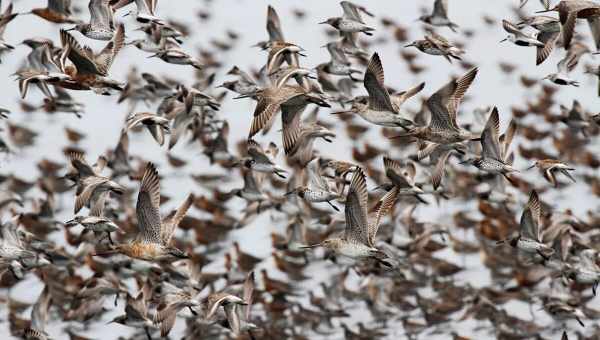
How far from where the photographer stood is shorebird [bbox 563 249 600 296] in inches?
440

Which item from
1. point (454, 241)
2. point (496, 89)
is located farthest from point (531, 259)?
point (496, 89)

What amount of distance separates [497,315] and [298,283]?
9.73 ft

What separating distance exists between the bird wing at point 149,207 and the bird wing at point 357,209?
1710mm

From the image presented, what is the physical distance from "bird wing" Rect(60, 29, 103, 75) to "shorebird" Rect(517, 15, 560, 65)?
452cm

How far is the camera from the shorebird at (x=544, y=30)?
10.2 metres

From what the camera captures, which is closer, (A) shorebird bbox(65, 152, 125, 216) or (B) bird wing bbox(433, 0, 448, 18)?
(A) shorebird bbox(65, 152, 125, 216)

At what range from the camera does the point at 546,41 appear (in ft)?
35.0

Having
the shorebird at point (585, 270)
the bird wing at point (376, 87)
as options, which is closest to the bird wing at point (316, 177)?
the bird wing at point (376, 87)

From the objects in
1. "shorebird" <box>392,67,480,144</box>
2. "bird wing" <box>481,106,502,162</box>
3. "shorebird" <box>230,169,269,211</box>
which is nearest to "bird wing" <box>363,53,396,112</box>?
"shorebird" <box>392,67,480,144</box>

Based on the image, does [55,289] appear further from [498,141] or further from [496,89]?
[496,89]

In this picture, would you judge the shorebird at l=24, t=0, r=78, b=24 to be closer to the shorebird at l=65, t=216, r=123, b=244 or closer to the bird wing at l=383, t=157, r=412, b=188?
the shorebird at l=65, t=216, r=123, b=244

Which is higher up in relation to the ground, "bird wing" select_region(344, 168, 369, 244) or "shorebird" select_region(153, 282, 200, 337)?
"bird wing" select_region(344, 168, 369, 244)

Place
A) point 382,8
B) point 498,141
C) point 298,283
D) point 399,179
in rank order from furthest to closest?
point 382,8
point 298,283
point 399,179
point 498,141

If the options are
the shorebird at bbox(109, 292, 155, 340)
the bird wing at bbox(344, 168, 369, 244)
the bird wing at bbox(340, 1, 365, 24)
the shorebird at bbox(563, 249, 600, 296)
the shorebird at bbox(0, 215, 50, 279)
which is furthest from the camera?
the bird wing at bbox(340, 1, 365, 24)
